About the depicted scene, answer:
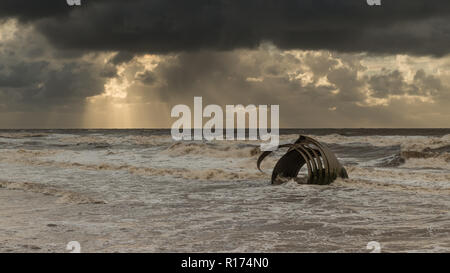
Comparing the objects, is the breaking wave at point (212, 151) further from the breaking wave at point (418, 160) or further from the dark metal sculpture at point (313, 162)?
the dark metal sculpture at point (313, 162)

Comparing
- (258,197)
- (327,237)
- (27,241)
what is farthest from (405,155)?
(27,241)

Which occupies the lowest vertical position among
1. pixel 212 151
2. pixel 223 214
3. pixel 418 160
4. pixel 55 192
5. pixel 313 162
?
pixel 223 214

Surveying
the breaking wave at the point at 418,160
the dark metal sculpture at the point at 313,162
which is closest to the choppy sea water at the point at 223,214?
the dark metal sculpture at the point at 313,162

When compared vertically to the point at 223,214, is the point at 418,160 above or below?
above

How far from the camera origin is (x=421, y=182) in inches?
461

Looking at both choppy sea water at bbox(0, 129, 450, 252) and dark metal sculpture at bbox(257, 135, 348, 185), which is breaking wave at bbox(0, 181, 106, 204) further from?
dark metal sculpture at bbox(257, 135, 348, 185)

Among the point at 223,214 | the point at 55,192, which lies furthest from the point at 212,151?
the point at 223,214

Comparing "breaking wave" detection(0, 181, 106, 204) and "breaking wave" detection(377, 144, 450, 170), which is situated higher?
"breaking wave" detection(377, 144, 450, 170)

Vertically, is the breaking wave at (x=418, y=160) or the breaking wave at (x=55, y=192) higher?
the breaking wave at (x=418, y=160)

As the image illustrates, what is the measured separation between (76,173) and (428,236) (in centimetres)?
1156

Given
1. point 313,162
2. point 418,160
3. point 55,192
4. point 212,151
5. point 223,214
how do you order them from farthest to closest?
point 212,151
point 418,160
point 313,162
point 55,192
point 223,214

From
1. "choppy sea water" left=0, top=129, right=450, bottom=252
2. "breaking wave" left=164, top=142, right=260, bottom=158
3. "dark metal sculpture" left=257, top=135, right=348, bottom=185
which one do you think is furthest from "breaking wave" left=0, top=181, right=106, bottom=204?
"breaking wave" left=164, top=142, right=260, bottom=158

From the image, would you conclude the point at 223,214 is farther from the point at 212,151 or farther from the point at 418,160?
the point at 212,151
